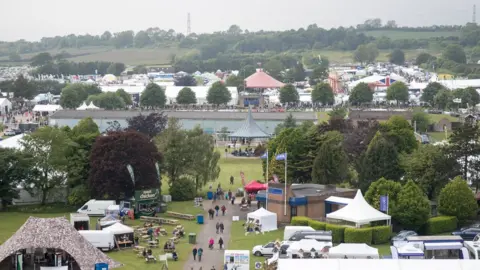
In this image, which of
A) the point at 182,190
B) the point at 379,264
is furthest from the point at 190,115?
the point at 379,264

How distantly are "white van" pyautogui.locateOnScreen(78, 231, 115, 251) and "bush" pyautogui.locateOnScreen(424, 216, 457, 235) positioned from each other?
11169mm

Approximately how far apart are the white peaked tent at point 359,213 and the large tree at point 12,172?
13335 millimetres

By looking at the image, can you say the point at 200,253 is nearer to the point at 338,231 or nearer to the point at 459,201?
the point at 338,231

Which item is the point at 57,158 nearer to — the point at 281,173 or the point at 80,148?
the point at 80,148

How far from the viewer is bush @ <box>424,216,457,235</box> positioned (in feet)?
112

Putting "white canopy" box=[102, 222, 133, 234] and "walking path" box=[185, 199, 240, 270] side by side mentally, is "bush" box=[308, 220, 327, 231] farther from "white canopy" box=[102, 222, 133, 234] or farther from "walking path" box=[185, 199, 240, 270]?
"white canopy" box=[102, 222, 133, 234]

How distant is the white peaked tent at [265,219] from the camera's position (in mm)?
35469

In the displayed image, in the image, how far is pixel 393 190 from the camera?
34656 mm

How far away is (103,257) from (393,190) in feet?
37.6

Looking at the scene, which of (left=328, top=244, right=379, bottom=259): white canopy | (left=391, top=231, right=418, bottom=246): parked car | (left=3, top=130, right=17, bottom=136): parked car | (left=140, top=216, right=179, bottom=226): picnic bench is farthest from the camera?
(left=3, top=130, right=17, bottom=136): parked car

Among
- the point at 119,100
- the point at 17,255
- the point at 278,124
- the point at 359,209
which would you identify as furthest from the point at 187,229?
the point at 119,100

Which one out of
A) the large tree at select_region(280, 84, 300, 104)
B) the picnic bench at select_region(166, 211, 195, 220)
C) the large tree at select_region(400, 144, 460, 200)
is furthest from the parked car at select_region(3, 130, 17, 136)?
the large tree at select_region(400, 144, 460, 200)

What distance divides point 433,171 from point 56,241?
1682 cm

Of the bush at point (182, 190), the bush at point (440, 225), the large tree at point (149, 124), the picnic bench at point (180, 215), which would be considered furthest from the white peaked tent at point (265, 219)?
the large tree at point (149, 124)
